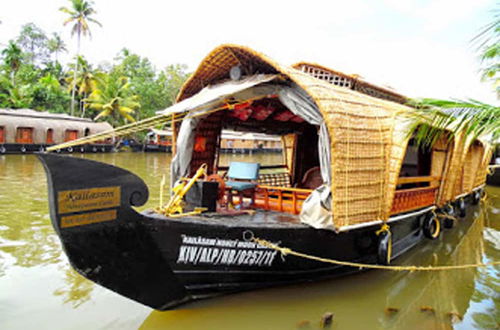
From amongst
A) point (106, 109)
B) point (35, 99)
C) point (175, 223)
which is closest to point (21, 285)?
point (175, 223)

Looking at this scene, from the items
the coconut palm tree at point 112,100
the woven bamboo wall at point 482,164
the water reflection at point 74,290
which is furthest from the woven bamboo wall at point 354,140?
the coconut palm tree at point 112,100

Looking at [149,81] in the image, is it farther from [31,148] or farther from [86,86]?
[31,148]

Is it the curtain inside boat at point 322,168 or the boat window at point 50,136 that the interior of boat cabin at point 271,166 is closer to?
the curtain inside boat at point 322,168

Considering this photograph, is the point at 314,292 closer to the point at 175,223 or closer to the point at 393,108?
the point at 175,223

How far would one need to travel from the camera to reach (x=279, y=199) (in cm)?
506

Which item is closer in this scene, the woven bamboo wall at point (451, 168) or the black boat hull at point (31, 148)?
the woven bamboo wall at point (451, 168)

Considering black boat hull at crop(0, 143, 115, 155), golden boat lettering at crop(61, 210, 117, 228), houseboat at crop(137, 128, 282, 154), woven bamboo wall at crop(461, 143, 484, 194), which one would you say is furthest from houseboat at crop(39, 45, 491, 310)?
houseboat at crop(137, 128, 282, 154)

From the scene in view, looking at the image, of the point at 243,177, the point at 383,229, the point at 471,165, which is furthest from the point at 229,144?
the point at 383,229

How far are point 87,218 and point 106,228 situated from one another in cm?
20

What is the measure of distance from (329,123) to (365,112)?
0.91 m

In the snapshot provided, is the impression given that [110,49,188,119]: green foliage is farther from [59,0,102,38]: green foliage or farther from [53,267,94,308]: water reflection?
[53,267,94,308]: water reflection

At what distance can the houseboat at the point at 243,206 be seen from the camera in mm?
3137

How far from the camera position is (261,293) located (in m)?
4.27

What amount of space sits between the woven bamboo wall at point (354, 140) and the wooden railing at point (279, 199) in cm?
87
